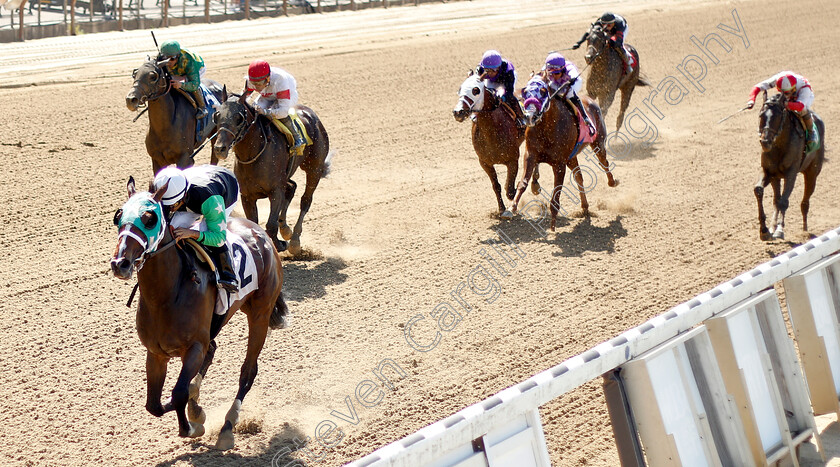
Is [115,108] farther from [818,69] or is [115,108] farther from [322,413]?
[818,69]

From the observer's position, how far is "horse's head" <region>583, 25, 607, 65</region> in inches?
545

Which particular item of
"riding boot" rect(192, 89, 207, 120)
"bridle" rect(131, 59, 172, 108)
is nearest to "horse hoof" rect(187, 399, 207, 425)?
"bridle" rect(131, 59, 172, 108)

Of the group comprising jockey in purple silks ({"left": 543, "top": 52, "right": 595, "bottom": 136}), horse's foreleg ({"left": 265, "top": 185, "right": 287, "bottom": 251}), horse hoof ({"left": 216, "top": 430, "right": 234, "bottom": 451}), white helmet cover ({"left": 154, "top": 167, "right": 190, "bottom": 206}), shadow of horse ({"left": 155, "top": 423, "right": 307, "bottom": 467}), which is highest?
jockey in purple silks ({"left": 543, "top": 52, "right": 595, "bottom": 136})

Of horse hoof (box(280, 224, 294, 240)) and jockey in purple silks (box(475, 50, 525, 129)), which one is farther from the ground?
jockey in purple silks (box(475, 50, 525, 129))

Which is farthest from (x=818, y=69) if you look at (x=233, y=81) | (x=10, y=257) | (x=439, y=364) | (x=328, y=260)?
(x=10, y=257)

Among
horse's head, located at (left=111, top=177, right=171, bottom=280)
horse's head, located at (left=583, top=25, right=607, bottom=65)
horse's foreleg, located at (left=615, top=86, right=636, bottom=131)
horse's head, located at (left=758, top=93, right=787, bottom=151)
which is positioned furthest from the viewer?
horse's foreleg, located at (left=615, top=86, right=636, bottom=131)

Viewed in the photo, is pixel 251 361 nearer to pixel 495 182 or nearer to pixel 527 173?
pixel 527 173

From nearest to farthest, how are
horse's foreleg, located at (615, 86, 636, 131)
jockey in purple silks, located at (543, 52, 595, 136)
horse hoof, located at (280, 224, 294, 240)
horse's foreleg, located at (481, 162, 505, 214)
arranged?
horse hoof, located at (280, 224, 294, 240) → jockey in purple silks, located at (543, 52, 595, 136) → horse's foreleg, located at (481, 162, 505, 214) → horse's foreleg, located at (615, 86, 636, 131)

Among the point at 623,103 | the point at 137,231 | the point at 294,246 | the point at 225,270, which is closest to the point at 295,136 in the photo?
the point at 294,246

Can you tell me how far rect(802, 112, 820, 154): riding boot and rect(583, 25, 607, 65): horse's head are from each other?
15.4 ft

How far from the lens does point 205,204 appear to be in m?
5.04

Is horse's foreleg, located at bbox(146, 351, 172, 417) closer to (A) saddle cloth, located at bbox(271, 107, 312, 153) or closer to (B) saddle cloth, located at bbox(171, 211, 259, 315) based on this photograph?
(B) saddle cloth, located at bbox(171, 211, 259, 315)

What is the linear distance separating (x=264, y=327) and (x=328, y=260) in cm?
314

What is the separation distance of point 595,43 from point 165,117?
741 centimetres
